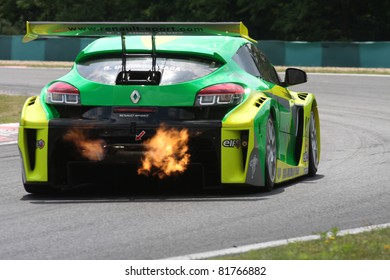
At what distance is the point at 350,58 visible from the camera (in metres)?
40.4

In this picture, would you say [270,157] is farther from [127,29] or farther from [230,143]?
[127,29]

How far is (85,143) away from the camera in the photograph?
31.5ft

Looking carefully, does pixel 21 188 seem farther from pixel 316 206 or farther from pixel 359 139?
pixel 359 139

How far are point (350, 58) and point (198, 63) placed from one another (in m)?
31.1

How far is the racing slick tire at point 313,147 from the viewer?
11.6m

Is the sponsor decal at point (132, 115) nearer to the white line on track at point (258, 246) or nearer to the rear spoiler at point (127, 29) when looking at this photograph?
the rear spoiler at point (127, 29)

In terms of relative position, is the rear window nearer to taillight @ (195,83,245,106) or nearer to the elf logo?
taillight @ (195,83,245,106)

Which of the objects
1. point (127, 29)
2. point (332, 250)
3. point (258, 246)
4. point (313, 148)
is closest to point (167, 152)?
point (127, 29)

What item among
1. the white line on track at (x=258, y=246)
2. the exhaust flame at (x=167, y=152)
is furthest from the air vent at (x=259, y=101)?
the white line on track at (x=258, y=246)

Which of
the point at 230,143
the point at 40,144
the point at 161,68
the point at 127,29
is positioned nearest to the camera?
the point at 230,143

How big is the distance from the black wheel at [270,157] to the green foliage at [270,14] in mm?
44960

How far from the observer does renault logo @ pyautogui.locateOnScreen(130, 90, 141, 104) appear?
9.56 metres

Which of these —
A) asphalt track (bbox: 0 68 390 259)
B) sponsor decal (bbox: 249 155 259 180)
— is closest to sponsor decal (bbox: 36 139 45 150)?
asphalt track (bbox: 0 68 390 259)

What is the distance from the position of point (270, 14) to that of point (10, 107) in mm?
37792
